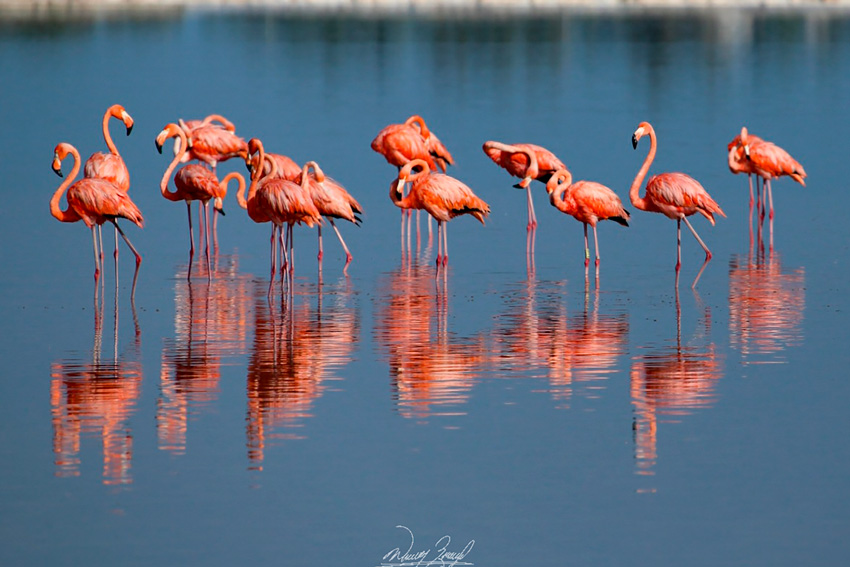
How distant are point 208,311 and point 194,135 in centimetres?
513

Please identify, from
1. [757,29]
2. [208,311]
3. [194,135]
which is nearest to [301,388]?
[208,311]

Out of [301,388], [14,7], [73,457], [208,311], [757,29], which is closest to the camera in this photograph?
[73,457]

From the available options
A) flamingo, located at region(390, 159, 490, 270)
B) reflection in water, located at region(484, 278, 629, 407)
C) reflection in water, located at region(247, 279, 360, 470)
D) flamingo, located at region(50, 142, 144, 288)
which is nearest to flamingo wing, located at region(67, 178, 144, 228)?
flamingo, located at region(50, 142, 144, 288)

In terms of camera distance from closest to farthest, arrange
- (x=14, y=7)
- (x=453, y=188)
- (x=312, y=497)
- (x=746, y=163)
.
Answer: (x=312, y=497) < (x=453, y=188) < (x=746, y=163) < (x=14, y=7)

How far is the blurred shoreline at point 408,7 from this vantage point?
61.6 m

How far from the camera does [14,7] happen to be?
6197cm

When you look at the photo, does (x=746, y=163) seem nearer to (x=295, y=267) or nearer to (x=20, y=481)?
(x=295, y=267)

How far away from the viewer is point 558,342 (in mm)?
9969

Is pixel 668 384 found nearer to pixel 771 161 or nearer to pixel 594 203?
pixel 594 203

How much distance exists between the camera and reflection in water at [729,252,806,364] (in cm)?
985
